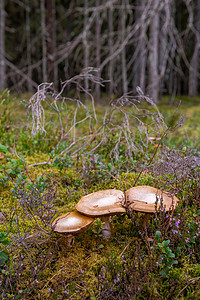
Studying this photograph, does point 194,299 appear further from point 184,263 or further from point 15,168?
point 15,168

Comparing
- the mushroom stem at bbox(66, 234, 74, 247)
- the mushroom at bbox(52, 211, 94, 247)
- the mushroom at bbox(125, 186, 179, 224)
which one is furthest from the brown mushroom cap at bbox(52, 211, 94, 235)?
the mushroom at bbox(125, 186, 179, 224)

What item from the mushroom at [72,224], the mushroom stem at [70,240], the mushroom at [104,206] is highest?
the mushroom at [104,206]

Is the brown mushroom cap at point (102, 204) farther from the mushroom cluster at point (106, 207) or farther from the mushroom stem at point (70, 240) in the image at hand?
the mushroom stem at point (70, 240)

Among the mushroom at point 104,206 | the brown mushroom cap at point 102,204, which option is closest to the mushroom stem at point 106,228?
the mushroom at point 104,206

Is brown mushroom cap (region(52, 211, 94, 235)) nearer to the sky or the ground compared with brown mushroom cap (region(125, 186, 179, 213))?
nearer to the ground

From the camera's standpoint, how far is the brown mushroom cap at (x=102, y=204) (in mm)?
1979

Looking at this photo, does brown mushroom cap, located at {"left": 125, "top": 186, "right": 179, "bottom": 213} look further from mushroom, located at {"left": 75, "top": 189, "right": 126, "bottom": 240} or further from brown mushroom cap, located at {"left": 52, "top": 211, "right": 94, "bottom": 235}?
brown mushroom cap, located at {"left": 52, "top": 211, "right": 94, "bottom": 235}

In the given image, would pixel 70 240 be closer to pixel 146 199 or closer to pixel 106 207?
pixel 106 207

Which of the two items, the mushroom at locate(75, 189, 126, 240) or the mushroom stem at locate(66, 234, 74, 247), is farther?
the mushroom stem at locate(66, 234, 74, 247)

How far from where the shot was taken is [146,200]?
2092 mm

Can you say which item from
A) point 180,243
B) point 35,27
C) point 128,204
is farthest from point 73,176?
point 35,27

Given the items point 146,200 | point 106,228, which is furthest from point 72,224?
point 146,200

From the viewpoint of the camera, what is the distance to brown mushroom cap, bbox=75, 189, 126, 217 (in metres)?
1.98

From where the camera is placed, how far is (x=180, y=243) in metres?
2.14
